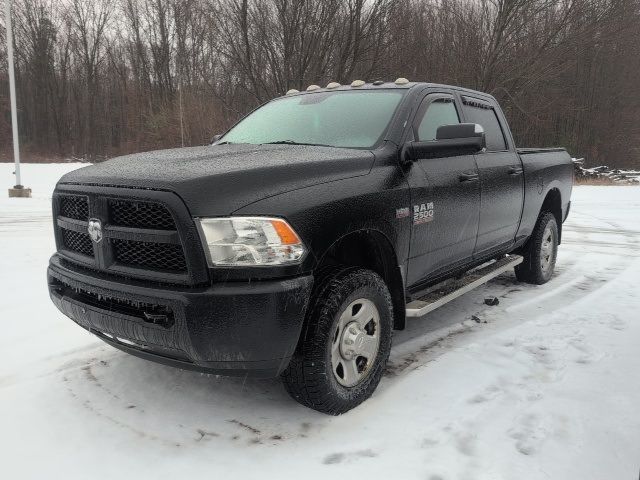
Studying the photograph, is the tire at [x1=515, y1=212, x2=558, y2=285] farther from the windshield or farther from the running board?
the windshield

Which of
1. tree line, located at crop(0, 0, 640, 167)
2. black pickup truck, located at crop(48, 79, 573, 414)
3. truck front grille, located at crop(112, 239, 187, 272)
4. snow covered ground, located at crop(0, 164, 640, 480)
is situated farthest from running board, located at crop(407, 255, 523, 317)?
tree line, located at crop(0, 0, 640, 167)

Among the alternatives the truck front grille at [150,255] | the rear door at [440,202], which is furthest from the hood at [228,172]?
the rear door at [440,202]

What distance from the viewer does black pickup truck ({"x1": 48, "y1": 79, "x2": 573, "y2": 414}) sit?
2297mm

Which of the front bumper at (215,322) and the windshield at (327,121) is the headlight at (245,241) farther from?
the windshield at (327,121)

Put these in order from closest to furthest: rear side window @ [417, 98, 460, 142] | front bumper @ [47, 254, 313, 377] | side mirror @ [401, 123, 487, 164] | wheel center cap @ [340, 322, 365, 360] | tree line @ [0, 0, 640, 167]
Result: front bumper @ [47, 254, 313, 377] < wheel center cap @ [340, 322, 365, 360] < side mirror @ [401, 123, 487, 164] < rear side window @ [417, 98, 460, 142] < tree line @ [0, 0, 640, 167]

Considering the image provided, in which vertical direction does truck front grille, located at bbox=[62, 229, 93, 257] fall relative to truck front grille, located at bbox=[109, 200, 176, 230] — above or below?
below

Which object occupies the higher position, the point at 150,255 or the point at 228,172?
the point at 228,172

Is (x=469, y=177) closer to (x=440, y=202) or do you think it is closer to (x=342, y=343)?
(x=440, y=202)

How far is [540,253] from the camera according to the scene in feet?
18.1

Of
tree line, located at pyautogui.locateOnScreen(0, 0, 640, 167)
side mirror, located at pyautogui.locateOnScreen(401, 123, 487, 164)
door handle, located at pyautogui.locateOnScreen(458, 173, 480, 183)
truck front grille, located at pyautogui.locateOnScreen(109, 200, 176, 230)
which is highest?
tree line, located at pyautogui.locateOnScreen(0, 0, 640, 167)

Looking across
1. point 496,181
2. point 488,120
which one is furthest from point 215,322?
point 488,120

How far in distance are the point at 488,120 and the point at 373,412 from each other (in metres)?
3.07

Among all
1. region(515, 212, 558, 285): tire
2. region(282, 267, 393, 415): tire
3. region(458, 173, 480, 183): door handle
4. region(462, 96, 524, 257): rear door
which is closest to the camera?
region(282, 267, 393, 415): tire

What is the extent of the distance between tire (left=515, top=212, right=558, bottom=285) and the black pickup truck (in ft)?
6.14
